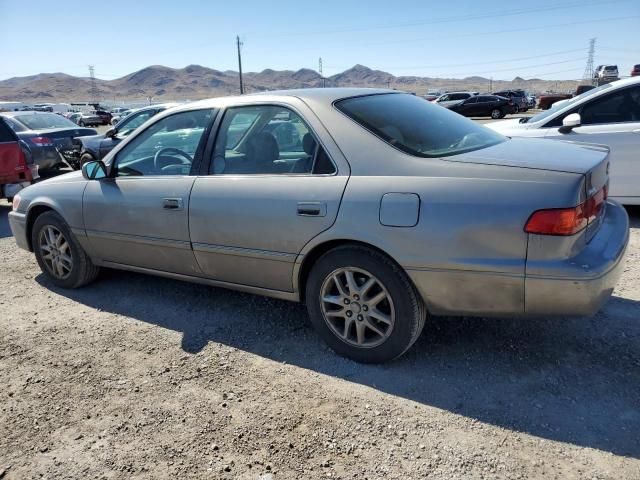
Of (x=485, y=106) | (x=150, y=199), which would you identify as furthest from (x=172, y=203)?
(x=485, y=106)

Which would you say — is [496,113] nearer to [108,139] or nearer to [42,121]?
[108,139]

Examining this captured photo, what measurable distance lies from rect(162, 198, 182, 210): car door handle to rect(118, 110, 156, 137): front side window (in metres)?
8.62

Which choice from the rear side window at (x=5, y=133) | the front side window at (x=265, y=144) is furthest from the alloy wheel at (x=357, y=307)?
the rear side window at (x=5, y=133)

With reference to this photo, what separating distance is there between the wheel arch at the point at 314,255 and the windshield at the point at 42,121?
36.8 feet

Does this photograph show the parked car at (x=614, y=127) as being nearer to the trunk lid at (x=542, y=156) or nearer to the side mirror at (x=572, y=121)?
the side mirror at (x=572, y=121)

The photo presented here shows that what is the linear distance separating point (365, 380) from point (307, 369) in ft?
1.24

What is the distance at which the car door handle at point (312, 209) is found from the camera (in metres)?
2.96

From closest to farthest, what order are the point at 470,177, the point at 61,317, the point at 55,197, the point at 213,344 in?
the point at 470,177
the point at 213,344
the point at 61,317
the point at 55,197

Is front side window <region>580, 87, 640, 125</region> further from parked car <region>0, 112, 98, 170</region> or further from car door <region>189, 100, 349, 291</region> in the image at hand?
parked car <region>0, 112, 98, 170</region>

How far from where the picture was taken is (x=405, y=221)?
2.73 meters

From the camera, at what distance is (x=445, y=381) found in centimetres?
291

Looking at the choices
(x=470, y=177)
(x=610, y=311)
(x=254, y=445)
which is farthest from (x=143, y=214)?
(x=610, y=311)

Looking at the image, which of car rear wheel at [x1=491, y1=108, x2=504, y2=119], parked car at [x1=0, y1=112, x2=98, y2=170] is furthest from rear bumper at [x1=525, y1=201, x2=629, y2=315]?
car rear wheel at [x1=491, y1=108, x2=504, y2=119]

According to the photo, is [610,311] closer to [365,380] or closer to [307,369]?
[365,380]
